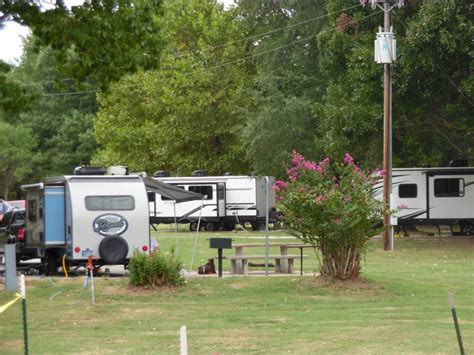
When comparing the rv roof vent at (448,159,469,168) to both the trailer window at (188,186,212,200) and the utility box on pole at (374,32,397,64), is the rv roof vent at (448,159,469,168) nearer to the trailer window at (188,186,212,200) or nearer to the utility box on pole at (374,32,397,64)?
the utility box on pole at (374,32,397,64)

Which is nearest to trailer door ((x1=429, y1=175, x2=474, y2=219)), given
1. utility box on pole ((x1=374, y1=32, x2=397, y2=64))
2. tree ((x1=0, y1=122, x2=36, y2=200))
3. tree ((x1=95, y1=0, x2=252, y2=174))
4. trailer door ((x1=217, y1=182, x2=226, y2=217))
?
utility box on pole ((x1=374, y1=32, x2=397, y2=64))

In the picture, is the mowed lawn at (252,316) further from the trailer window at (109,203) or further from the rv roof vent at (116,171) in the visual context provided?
the rv roof vent at (116,171)

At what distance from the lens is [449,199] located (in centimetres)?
4306

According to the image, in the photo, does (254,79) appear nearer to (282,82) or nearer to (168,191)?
(282,82)

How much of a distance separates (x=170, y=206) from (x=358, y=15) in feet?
52.1

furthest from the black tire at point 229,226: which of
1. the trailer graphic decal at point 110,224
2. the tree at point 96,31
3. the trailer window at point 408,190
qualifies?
the tree at point 96,31

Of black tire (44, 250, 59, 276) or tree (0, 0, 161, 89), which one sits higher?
tree (0, 0, 161, 89)

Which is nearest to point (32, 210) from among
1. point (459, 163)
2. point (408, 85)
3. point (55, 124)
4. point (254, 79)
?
point (408, 85)

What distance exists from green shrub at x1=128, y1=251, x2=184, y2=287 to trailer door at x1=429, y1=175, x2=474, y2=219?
79.2ft

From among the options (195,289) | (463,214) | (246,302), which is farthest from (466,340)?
(463,214)

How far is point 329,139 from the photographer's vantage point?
3950 centimetres

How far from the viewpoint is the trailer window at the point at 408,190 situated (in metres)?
43.0

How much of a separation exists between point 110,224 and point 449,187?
2199 centimetres

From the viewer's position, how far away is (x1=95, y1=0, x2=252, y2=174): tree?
56.8 m
